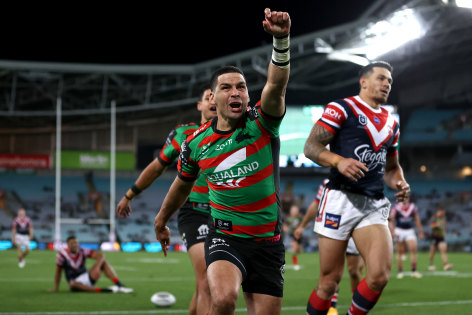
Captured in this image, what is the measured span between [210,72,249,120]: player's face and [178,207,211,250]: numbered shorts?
2.12 meters

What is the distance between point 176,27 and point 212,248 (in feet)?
118

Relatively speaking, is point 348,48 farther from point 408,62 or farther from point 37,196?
point 37,196

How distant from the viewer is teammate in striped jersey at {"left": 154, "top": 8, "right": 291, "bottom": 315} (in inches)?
183

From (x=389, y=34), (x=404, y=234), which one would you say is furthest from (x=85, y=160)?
(x=404, y=234)

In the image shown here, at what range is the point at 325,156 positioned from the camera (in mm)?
5762

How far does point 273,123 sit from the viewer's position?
4613 millimetres

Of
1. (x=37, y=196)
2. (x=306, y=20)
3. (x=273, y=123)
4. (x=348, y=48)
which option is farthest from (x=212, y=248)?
(x=37, y=196)

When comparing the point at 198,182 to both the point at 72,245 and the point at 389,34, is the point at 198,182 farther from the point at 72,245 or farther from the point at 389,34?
the point at 389,34

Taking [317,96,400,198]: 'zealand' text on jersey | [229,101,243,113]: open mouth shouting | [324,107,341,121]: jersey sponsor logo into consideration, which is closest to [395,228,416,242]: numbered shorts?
[317,96,400,198]: 'zealand' text on jersey

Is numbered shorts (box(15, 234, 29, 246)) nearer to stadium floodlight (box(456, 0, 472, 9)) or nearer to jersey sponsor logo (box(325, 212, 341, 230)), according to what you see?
jersey sponsor logo (box(325, 212, 341, 230))

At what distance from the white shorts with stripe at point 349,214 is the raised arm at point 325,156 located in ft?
1.30

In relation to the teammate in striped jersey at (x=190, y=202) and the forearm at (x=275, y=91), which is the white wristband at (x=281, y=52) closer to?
the forearm at (x=275, y=91)

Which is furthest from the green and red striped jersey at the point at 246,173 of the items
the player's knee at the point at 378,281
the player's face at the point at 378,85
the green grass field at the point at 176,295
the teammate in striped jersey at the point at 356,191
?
the green grass field at the point at 176,295

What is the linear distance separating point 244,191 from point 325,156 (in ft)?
4.22
